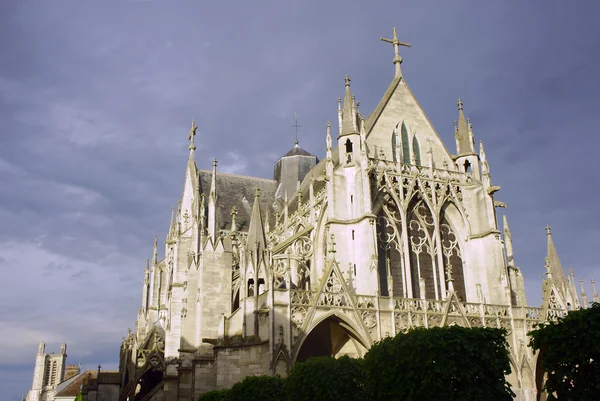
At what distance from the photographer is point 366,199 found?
29.6 meters

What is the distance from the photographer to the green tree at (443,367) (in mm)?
17859

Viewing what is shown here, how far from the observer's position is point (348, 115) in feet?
105

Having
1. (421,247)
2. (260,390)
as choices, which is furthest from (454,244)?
(260,390)

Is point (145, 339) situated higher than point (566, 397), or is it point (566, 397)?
point (145, 339)

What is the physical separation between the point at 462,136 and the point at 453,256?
256 inches

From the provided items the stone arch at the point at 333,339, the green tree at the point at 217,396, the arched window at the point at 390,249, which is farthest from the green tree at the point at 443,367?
the arched window at the point at 390,249

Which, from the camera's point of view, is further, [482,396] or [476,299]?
[476,299]

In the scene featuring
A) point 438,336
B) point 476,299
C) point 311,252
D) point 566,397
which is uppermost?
point 311,252

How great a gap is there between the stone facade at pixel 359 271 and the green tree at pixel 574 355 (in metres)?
7.81

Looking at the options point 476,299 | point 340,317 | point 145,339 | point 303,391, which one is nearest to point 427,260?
point 476,299

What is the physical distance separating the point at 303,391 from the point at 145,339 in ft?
73.2

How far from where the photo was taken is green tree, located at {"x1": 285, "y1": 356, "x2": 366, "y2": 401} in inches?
792

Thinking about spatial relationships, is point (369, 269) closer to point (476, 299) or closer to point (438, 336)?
point (476, 299)

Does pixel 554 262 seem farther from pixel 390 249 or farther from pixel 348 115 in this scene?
pixel 348 115
